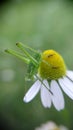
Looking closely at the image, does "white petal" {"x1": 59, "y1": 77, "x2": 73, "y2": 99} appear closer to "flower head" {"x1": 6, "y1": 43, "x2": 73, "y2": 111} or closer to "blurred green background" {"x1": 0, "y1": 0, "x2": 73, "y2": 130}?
"flower head" {"x1": 6, "y1": 43, "x2": 73, "y2": 111}

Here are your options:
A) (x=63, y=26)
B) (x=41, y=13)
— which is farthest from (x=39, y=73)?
(x=41, y=13)

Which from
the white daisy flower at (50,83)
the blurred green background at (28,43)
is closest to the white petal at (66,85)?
the white daisy flower at (50,83)

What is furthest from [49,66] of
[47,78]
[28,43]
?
[28,43]

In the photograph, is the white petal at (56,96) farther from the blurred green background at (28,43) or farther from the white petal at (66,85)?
the blurred green background at (28,43)

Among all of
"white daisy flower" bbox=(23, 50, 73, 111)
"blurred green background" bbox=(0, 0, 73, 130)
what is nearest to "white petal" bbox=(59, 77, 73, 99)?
"white daisy flower" bbox=(23, 50, 73, 111)

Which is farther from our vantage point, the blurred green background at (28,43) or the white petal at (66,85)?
the blurred green background at (28,43)

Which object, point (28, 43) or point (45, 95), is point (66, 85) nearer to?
point (45, 95)

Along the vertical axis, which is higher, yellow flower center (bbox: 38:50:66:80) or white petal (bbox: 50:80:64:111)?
yellow flower center (bbox: 38:50:66:80)

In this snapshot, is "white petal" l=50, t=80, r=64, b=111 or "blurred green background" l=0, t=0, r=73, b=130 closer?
"white petal" l=50, t=80, r=64, b=111
